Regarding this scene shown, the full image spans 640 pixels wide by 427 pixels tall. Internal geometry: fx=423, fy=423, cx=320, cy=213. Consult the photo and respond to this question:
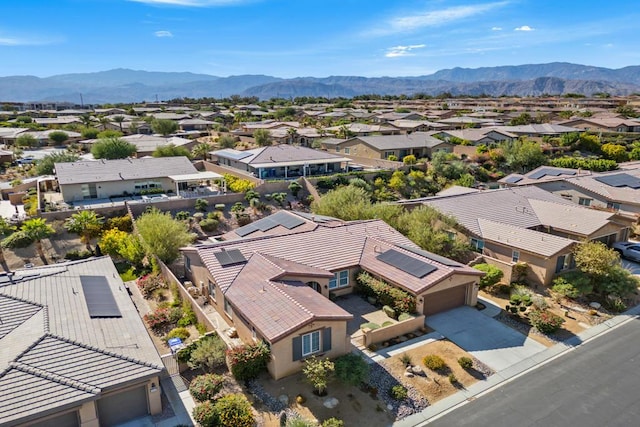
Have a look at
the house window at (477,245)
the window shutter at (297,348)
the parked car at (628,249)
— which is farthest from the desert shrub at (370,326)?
the parked car at (628,249)

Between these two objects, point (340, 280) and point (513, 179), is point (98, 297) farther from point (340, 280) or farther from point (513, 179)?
point (513, 179)

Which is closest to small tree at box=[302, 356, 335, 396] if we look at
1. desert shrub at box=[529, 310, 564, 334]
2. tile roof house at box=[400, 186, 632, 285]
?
desert shrub at box=[529, 310, 564, 334]

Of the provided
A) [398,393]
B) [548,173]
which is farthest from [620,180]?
[398,393]

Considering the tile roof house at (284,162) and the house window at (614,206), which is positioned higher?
the tile roof house at (284,162)

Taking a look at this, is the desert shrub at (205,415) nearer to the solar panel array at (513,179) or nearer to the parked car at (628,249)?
the parked car at (628,249)

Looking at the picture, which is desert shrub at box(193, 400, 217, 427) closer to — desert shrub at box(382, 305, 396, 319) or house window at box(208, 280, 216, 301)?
house window at box(208, 280, 216, 301)

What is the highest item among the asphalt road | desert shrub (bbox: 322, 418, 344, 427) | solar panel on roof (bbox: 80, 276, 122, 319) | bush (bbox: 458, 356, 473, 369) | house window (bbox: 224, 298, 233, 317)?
solar panel on roof (bbox: 80, 276, 122, 319)

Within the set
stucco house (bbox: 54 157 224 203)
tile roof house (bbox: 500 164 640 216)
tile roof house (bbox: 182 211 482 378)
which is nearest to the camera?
tile roof house (bbox: 182 211 482 378)
